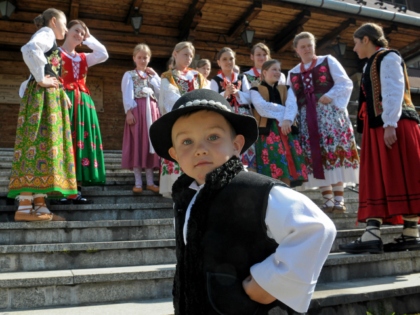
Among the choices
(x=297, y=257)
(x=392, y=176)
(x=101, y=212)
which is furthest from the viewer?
(x=101, y=212)

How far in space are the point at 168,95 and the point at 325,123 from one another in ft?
5.64

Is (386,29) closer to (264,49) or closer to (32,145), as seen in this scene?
(264,49)

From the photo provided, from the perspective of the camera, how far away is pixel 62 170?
3.44 metres

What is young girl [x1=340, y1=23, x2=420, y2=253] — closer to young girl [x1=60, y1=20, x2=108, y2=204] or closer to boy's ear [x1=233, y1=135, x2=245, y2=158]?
boy's ear [x1=233, y1=135, x2=245, y2=158]

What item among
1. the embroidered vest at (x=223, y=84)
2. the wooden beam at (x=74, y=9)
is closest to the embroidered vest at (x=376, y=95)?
the embroidered vest at (x=223, y=84)

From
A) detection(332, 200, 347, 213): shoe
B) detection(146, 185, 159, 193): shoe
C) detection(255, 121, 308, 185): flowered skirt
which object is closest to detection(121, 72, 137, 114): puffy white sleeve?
detection(146, 185, 159, 193): shoe

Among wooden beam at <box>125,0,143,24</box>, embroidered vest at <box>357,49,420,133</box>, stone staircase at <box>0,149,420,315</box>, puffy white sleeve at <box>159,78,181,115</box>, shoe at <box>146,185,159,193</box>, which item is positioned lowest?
stone staircase at <box>0,149,420,315</box>

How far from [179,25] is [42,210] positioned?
5.21 meters

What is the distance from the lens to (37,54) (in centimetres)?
343

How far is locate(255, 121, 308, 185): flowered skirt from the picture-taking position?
13.8 feet

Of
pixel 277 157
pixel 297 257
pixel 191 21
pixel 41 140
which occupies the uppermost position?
pixel 191 21

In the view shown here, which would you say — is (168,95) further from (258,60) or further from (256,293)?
(256,293)

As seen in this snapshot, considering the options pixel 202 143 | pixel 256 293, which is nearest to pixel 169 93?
pixel 202 143

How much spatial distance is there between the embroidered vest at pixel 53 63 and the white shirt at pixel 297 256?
3165 mm
